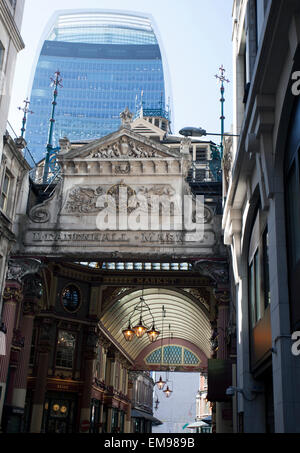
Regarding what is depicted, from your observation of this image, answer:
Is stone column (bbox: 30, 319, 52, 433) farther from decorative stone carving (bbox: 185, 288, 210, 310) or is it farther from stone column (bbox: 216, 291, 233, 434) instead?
stone column (bbox: 216, 291, 233, 434)

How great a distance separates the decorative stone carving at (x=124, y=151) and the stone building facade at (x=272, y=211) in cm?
872

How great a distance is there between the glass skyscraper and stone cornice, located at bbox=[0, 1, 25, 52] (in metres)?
119

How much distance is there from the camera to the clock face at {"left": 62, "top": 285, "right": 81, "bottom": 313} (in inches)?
1361

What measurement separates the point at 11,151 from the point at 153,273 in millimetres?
14896

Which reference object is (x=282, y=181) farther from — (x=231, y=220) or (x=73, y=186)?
(x=73, y=186)

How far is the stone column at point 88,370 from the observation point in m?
32.9

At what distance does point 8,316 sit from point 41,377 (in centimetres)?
941

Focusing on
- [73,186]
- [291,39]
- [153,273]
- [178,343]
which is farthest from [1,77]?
[178,343]

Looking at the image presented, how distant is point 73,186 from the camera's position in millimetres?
25281

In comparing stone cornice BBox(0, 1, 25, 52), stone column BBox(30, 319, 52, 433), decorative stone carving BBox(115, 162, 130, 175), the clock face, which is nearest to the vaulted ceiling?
the clock face

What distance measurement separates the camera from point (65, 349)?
3388 cm

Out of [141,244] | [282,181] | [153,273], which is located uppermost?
[153,273]

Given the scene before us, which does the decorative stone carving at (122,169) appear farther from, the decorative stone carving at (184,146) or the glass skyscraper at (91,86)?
the glass skyscraper at (91,86)

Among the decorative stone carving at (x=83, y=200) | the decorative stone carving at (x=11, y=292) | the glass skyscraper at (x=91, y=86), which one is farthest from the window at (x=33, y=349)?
the glass skyscraper at (x=91, y=86)
